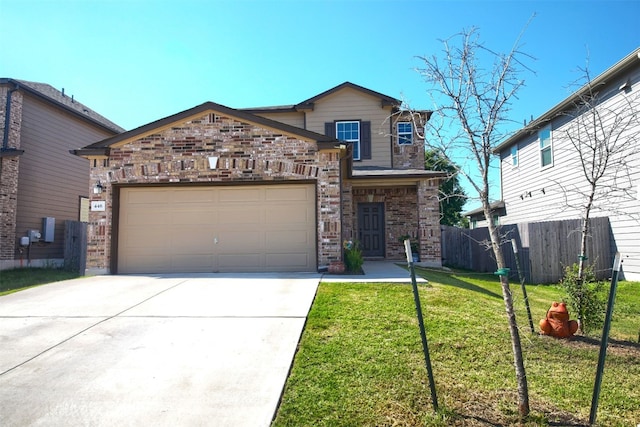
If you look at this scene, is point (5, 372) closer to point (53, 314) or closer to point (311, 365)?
point (53, 314)

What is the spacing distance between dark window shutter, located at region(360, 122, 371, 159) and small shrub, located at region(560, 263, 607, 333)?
9.70 m

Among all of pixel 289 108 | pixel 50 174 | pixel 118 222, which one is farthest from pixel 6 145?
pixel 289 108

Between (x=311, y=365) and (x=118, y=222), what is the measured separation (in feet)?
24.6

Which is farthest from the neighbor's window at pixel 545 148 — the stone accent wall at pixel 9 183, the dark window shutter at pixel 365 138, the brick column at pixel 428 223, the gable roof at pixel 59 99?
Result: the stone accent wall at pixel 9 183

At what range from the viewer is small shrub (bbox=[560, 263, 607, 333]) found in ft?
16.1

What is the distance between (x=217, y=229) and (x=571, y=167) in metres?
10.9

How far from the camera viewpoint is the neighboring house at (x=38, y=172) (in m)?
12.3

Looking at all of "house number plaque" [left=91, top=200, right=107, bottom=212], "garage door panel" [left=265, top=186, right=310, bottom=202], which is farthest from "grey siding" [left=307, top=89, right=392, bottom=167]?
"house number plaque" [left=91, top=200, right=107, bottom=212]

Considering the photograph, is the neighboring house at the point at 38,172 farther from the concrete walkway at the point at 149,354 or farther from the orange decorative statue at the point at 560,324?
the orange decorative statue at the point at 560,324

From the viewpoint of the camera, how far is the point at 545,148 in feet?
44.5

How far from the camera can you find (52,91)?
1560 centimetres

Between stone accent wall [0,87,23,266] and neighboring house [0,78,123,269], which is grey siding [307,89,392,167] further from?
stone accent wall [0,87,23,266]

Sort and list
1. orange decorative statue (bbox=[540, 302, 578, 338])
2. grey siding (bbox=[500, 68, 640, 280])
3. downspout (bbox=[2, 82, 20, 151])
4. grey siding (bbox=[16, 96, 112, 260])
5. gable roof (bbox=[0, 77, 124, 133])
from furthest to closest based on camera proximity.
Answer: grey siding (bbox=[16, 96, 112, 260]), gable roof (bbox=[0, 77, 124, 133]), downspout (bbox=[2, 82, 20, 151]), grey siding (bbox=[500, 68, 640, 280]), orange decorative statue (bbox=[540, 302, 578, 338])

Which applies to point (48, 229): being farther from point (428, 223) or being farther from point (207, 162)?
point (428, 223)
